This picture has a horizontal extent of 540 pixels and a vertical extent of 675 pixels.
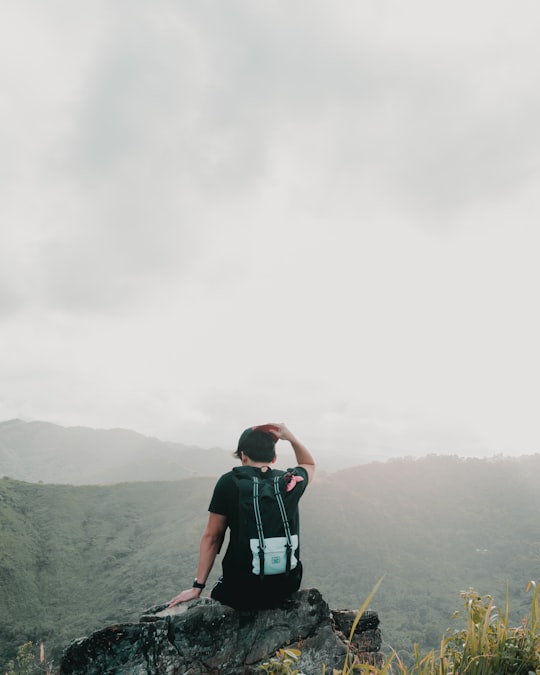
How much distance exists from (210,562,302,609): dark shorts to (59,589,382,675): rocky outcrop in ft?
0.34

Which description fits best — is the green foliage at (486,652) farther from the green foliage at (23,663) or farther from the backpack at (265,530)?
the green foliage at (23,663)

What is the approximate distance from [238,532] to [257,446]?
2.42 feet

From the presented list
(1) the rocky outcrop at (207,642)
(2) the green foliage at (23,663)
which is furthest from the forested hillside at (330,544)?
(1) the rocky outcrop at (207,642)

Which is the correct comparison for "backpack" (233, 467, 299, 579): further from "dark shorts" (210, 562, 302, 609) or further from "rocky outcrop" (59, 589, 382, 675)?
"rocky outcrop" (59, 589, 382, 675)

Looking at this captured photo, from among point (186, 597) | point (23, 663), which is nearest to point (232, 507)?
point (186, 597)

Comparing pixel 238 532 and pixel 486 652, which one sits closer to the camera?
pixel 486 652

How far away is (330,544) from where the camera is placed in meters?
108

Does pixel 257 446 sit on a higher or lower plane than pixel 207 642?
higher

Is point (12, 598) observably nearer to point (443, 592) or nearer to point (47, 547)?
point (47, 547)

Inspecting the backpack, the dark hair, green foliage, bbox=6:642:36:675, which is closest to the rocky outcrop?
the backpack

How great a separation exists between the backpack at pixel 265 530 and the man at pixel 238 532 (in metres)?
0.03

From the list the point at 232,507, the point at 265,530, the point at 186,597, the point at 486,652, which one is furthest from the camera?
the point at 186,597

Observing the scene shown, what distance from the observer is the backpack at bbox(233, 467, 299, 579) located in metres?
3.65

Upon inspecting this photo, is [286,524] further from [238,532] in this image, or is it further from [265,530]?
[238,532]
